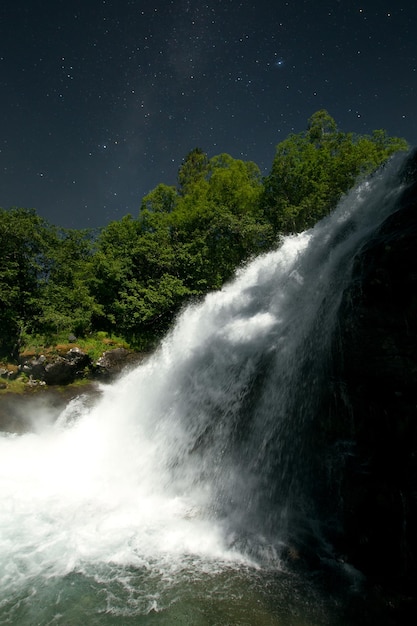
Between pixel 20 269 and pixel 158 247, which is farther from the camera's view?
pixel 158 247

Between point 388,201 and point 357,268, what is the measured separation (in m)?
3.23

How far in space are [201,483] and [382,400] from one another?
502 centimetres

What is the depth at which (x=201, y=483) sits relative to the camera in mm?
8234

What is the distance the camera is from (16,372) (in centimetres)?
1559

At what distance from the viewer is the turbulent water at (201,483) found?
4980mm

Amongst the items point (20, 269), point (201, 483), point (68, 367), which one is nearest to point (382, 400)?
point (201, 483)

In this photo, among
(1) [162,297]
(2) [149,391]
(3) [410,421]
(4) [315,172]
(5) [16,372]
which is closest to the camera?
(3) [410,421]

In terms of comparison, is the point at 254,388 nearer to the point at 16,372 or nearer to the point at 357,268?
Result: the point at 357,268

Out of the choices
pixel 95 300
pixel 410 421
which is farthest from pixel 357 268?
pixel 95 300

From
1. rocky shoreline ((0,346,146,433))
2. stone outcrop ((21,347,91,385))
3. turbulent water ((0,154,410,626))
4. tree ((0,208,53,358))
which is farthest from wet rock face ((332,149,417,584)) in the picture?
tree ((0,208,53,358))

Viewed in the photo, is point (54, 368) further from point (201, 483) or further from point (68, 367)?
point (201, 483)

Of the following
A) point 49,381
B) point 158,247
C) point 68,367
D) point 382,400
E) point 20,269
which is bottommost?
point 382,400

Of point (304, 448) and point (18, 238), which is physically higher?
point (18, 238)

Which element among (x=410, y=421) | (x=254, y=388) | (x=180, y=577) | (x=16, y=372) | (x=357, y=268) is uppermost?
(x=16, y=372)
